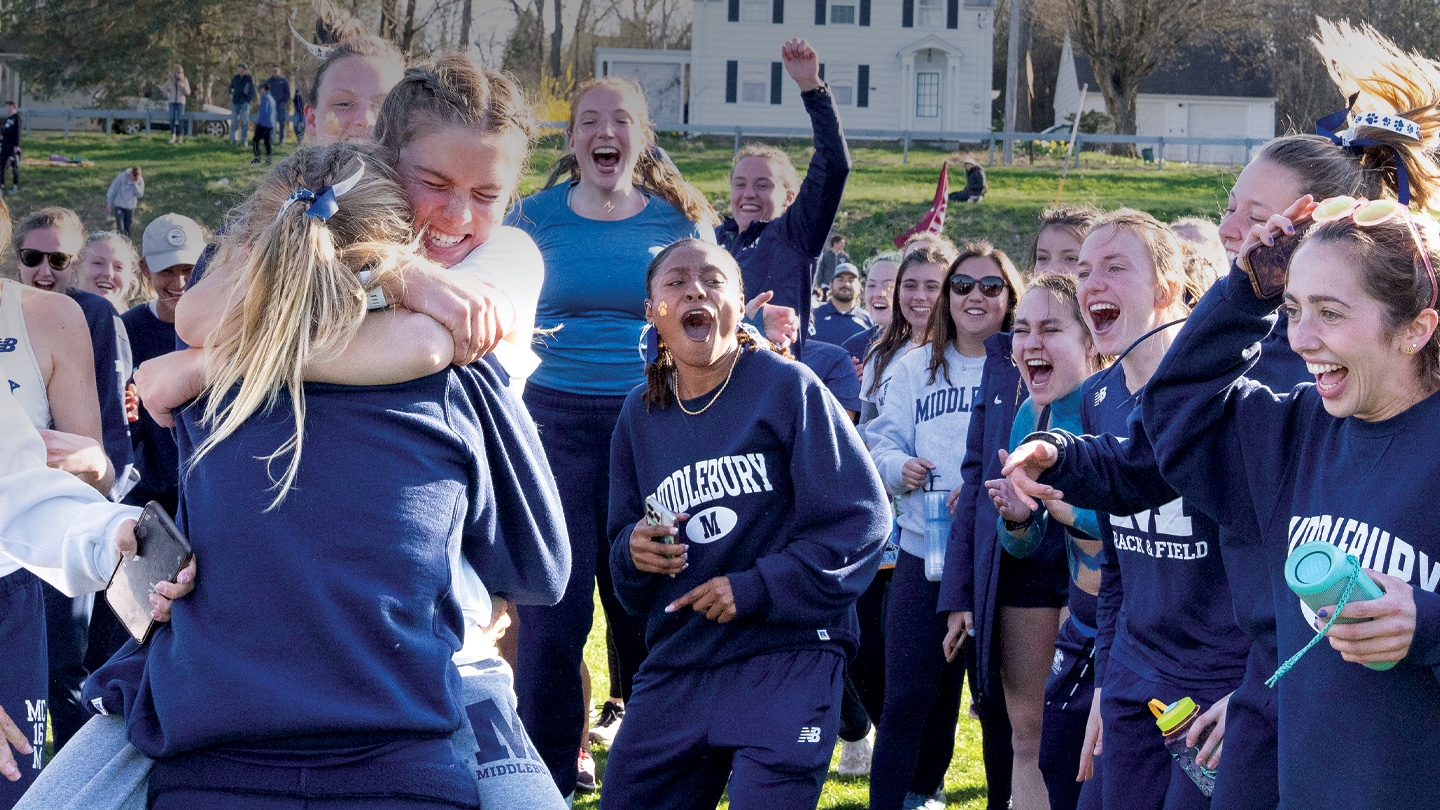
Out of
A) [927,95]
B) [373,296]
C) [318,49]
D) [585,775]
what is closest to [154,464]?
[318,49]

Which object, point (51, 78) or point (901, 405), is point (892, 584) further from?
point (51, 78)

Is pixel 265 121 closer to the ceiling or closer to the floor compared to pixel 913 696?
closer to the ceiling

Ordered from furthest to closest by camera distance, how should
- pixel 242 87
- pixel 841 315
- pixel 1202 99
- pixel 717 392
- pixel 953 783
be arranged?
pixel 1202 99
pixel 242 87
pixel 841 315
pixel 953 783
pixel 717 392

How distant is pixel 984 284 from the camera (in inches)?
231

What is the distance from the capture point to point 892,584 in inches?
224

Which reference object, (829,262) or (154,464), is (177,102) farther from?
(154,464)

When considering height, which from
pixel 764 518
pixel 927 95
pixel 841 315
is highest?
pixel 927 95

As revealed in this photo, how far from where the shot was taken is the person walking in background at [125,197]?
89.2 ft

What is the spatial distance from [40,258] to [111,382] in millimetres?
1813

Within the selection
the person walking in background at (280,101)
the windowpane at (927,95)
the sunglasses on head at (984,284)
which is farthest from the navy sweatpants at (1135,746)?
the windowpane at (927,95)

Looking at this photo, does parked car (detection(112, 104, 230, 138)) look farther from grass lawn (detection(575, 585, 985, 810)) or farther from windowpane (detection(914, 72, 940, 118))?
grass lawn (detection(575, 585, 985, 810))

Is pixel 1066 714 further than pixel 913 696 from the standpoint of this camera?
No

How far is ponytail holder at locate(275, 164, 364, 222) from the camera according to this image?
228 cm

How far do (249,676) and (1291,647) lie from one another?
2009mm
